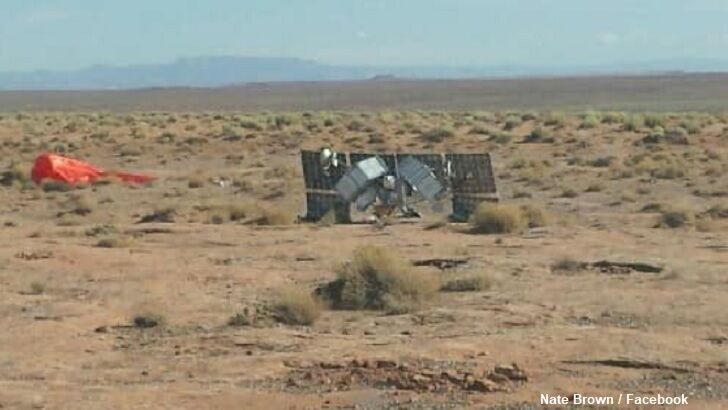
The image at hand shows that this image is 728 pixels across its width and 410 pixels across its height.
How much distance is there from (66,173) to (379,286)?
88.8ft

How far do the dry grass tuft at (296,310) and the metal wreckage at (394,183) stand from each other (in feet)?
41.9

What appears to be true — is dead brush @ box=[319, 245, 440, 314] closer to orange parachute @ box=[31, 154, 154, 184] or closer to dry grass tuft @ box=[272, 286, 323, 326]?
dry grass tuft @ box=[272, 286, 323, 326]

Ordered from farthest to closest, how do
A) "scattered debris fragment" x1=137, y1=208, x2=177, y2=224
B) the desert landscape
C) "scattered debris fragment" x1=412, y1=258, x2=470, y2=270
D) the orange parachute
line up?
1. the orange parachute
2. "scattered debris fragment" x1=137, y1=208, x2=177, y2=224
3. "scattered debris fragment" x1=412, y1=258, x2=470, y2=270
4. the desert landscape

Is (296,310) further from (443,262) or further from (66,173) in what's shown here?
(66,173)

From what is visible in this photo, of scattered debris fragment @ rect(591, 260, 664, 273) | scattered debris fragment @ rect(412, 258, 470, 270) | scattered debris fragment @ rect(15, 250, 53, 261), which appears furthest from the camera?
scattered debris fragment @ rect(15, 250, 53, 261)

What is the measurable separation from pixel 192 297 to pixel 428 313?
3.75 m

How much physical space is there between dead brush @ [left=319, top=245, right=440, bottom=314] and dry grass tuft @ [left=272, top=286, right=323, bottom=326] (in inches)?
39.6

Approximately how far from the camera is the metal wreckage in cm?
3102

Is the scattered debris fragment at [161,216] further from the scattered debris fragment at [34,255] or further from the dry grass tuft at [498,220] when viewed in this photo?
the dry grass tuft at [498,220]

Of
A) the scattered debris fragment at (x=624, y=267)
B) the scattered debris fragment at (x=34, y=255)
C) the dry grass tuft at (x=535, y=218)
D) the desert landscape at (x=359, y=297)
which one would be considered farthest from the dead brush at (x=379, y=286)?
the dry grass tuft at (x=535, y=218)

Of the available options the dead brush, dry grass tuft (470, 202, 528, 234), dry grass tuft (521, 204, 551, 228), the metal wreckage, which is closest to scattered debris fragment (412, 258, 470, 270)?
the dead brush

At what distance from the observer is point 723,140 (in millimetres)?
59531

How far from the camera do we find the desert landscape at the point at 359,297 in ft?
45.0

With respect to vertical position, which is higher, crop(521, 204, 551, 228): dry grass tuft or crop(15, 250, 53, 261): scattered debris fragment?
crop(15, 250, 53, 261): scattered debris fragment
